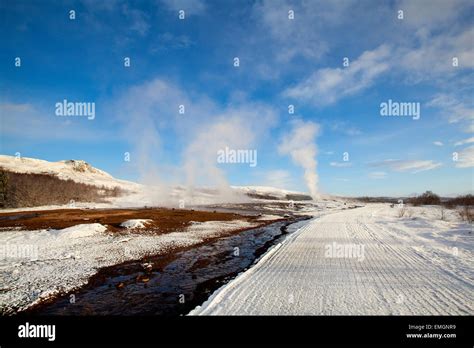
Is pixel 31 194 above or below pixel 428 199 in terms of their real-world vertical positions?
above

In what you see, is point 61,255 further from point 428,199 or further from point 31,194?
point 428,199

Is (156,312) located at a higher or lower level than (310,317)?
lower

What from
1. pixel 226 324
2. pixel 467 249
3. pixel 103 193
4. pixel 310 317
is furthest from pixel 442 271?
pixel 103 193

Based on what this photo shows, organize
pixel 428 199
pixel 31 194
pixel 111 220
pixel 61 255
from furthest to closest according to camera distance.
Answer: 1. pixel 428 199
2. pixel 31 194
3. pixel 111 220
4. pixel 61 255

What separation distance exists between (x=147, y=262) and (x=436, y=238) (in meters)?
21.0

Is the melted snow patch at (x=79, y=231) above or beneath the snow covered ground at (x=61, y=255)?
above

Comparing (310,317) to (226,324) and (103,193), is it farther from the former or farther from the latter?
(103,193)

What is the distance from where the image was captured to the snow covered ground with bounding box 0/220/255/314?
33.7 ft

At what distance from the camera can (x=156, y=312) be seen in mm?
8516

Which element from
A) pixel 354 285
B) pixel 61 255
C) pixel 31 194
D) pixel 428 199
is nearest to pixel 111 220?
pixel 61 255

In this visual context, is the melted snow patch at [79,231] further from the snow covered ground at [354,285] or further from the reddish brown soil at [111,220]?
the snow covered ground at [354,285]

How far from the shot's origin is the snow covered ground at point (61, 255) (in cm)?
1028

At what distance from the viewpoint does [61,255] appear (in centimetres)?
1605

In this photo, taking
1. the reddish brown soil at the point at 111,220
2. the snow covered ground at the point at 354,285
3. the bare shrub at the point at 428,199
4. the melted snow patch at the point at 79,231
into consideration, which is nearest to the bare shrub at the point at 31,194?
the reddish brown soil at the point at 111,220
